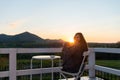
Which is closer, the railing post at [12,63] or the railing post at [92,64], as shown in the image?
the railing post at [12,63]

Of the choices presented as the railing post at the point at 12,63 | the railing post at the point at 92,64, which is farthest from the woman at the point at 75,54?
the railing post at the point at 92,64

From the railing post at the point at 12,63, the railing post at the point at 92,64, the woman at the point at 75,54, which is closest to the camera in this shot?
the woman at the point at 75,54

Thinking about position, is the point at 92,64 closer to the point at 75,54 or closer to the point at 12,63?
the point at 75,54

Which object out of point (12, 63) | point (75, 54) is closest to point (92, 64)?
point (75, 54)

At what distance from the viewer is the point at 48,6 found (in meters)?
8.62

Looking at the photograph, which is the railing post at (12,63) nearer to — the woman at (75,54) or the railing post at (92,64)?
the woman at (75,54)

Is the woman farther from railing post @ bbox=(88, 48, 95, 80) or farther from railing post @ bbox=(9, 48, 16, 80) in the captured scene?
railing post @ bbox=(88, 48, 95, 80)

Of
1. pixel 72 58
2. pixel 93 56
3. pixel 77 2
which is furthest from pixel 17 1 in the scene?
pixel 72 58

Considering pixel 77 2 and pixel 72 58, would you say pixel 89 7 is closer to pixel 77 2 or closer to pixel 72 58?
pixel 77 2

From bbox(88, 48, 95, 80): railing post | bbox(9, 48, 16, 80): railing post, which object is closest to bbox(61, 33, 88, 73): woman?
bbox(9, 48, 16, 80): railing post

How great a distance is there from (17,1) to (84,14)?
2.41 metres

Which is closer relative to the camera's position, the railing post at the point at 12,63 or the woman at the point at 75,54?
the woman at the point at 75,54

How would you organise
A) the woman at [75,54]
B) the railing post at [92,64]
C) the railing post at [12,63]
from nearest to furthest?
1. the woman at [75,54]
2. the railing post at [12,63]
3. the railing post at [92,64]

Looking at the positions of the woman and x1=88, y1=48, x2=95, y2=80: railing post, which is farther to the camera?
x1=88, y1=48, x2=95, y2=80: railing post
